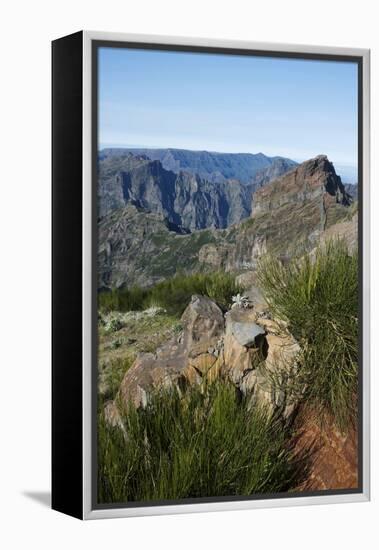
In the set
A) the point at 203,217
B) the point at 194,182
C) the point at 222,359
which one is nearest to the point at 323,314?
the point at 222,359

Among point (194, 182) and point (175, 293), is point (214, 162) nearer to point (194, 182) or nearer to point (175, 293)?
point (194, 182)

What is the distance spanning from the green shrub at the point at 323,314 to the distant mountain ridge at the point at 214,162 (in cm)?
66

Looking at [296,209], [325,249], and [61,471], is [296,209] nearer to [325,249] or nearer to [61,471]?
[325,249]

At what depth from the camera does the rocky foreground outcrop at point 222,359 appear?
33.6 ft

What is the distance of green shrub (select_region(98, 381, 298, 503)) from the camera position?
33.1 ft

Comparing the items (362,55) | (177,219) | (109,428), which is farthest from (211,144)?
(109,428)

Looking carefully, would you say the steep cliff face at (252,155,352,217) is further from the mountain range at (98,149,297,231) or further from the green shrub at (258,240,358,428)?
the green shrub at (258,240,358,428)

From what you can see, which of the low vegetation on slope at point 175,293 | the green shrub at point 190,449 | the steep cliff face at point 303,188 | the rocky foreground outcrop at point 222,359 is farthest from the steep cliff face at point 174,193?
the green shrub at point 190,449

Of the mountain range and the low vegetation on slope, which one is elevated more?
the mountain range

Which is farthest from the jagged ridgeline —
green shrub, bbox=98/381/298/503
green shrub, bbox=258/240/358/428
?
green shrub, bbox=98/381/298/503

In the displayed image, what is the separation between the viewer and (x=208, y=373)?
1038 cm

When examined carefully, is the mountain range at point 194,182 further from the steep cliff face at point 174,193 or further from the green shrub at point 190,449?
the green shrub at point 190,449

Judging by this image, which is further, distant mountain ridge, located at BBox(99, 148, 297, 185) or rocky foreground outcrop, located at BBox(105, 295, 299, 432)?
distant mountain ridge, located at BBox(99, 148, 297, 185)

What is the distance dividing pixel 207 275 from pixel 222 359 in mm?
611
